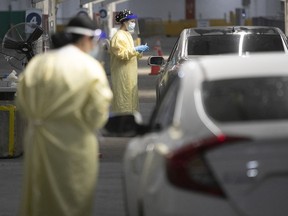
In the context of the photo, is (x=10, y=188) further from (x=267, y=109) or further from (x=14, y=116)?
(x=267, y=109)

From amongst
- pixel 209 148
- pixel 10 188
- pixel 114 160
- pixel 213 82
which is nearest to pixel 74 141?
pixel 213 82

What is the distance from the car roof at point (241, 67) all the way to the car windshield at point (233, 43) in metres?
8.94

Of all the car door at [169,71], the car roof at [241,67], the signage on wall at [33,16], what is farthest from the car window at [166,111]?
the signage on wall at [33,16]

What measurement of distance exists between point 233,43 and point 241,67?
9473 millimetres

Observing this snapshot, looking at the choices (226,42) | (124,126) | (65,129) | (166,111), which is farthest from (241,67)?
(226,42)

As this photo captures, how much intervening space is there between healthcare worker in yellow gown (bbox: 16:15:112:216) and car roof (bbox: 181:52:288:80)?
2.53 ft

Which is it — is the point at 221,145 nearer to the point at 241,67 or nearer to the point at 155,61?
the point at 241,67

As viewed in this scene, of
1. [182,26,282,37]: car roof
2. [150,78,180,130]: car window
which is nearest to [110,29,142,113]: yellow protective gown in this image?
[182,26,282,37]: car roof

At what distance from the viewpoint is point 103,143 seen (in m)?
15.4

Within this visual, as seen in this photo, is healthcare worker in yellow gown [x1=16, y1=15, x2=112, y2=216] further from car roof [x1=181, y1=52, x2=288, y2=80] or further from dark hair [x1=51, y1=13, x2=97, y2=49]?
car roof [x1=181, y1=52, x2=288, y2=80]

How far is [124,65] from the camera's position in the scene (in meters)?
15.5

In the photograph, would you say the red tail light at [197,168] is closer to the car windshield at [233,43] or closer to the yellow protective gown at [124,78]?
the yellow protective gown at [124,78]

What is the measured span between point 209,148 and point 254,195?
0.32 metres

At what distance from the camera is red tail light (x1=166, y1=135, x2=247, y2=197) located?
569 cm
